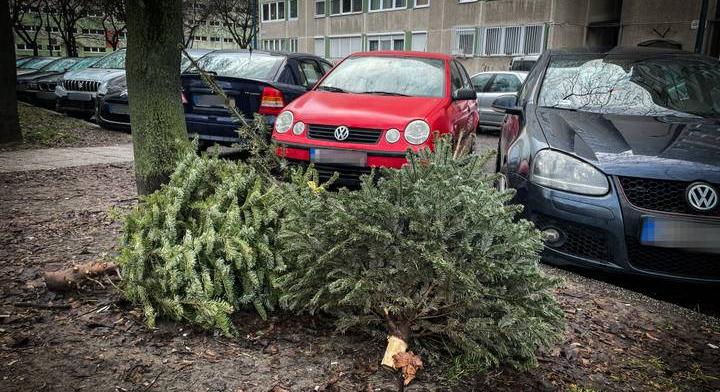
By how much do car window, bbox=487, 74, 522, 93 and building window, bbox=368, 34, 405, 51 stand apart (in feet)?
68.5

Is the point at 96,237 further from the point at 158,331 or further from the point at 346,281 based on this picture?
the point at 346,281

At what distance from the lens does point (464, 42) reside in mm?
30359

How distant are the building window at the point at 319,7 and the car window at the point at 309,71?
33.4 meters

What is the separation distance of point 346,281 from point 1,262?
2.34 metres

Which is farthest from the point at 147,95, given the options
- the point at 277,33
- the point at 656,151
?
the point at 277,33

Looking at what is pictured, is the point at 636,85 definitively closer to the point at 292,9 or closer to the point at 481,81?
the point at 481,81

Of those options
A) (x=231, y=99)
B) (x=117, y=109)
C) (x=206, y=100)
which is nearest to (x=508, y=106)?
(x=231, y=99)

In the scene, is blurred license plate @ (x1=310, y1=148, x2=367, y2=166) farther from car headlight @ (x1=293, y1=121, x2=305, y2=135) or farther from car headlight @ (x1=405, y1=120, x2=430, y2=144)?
car headlight @ (x1=405, y1=120, x2=430, y2=144)

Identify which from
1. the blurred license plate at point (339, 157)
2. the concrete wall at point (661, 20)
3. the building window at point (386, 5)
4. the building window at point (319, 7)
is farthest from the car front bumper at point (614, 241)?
the building window at point (319, 7)

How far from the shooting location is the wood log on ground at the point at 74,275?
8.98 ft

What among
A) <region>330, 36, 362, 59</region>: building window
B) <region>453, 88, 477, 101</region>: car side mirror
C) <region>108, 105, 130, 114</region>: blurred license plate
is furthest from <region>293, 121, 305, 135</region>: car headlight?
<region>330, 36, 362, 59</region>: building window

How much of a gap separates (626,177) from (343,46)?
3716 centimetres

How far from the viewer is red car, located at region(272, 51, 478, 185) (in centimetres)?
507

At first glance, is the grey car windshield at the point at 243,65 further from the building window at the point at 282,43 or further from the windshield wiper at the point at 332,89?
the building window at the point at 282,43
